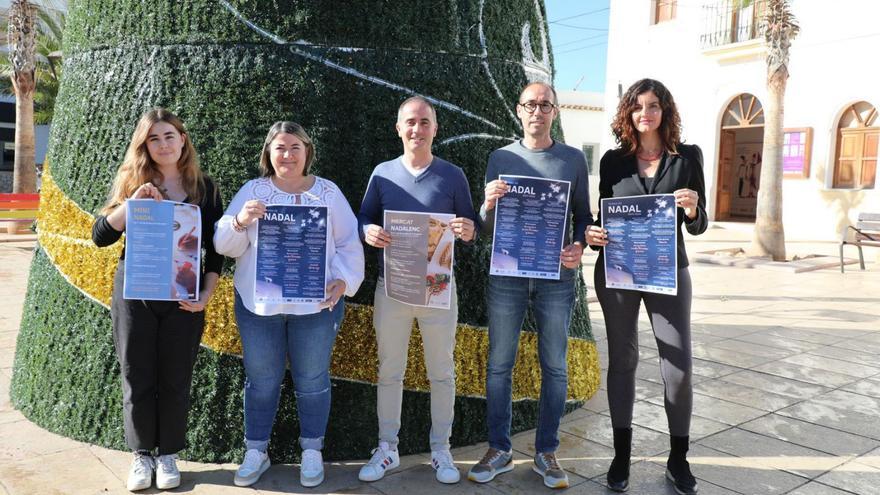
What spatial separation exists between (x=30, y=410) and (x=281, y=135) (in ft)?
7.83

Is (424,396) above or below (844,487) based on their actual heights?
above

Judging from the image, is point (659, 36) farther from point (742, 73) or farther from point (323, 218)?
point (323, 218)

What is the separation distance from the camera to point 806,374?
5.37m

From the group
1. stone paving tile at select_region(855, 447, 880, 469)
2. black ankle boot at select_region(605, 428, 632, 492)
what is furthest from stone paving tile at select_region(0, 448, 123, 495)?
stone paving tile at select_region(855, 447, 880, 469)

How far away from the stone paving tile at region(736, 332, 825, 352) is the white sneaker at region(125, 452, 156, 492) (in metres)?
5.33

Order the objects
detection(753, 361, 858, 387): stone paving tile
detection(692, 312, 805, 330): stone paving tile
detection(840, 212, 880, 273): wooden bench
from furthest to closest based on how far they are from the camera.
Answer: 1. detection(840, 212, 880, 273): wooden bench
2. detection(692, 312, 805, 330): stone paving tile
3. detection(753, 361, 858, 387): stone paving tile

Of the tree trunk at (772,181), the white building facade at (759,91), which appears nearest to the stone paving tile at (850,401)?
the tree trunk at (772,181)

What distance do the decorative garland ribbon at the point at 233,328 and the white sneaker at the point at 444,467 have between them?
0.45 meters

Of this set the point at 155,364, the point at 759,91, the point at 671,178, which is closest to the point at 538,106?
the point at 671,178

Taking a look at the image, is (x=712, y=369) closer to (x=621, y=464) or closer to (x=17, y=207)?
(x=621, y=464)

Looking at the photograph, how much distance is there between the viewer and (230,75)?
11.5 feet

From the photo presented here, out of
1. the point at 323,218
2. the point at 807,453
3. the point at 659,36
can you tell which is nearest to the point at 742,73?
the point at 659,36

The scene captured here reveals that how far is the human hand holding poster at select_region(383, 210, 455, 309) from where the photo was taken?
3.11 metres

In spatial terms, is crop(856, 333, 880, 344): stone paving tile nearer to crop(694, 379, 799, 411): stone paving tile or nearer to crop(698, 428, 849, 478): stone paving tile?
crop(694, 379, 799, 411): stone paving tile
